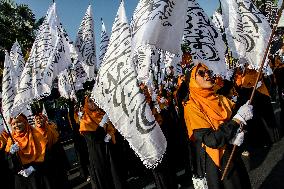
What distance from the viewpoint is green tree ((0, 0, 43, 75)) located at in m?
25.0

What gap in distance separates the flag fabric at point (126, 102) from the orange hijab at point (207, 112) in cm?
37

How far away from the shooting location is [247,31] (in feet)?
17.9

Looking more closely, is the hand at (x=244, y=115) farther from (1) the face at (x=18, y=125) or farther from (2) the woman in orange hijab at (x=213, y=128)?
(1) the face at (x=18, y=125)

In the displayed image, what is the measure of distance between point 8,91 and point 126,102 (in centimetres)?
361

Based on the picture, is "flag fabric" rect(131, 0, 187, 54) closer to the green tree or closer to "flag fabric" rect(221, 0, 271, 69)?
"flag fabric" rect(221, 0, 271, 69)

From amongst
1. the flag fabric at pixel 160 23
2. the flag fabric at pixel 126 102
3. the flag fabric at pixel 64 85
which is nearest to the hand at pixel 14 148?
the flag fabric at pixel 126 102

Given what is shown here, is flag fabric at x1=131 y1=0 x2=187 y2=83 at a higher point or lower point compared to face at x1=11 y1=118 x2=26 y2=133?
higher

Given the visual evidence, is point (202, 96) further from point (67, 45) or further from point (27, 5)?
point (27, 5)

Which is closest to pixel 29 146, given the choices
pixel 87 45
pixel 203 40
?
pixel 87 45

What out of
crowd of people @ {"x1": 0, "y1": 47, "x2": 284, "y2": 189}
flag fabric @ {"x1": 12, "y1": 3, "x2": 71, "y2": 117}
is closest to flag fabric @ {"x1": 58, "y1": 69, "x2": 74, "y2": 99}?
crowd of people @ {"x1": 0, "y1": 47, "x2": 284, "y2": 189}

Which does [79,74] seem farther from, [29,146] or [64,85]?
[29,146]

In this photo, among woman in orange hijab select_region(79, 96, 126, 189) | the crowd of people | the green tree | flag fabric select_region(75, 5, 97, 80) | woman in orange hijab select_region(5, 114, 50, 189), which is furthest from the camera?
the green tree

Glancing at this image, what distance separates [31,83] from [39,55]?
2.05ft

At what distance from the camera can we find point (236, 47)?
5.52 meters
